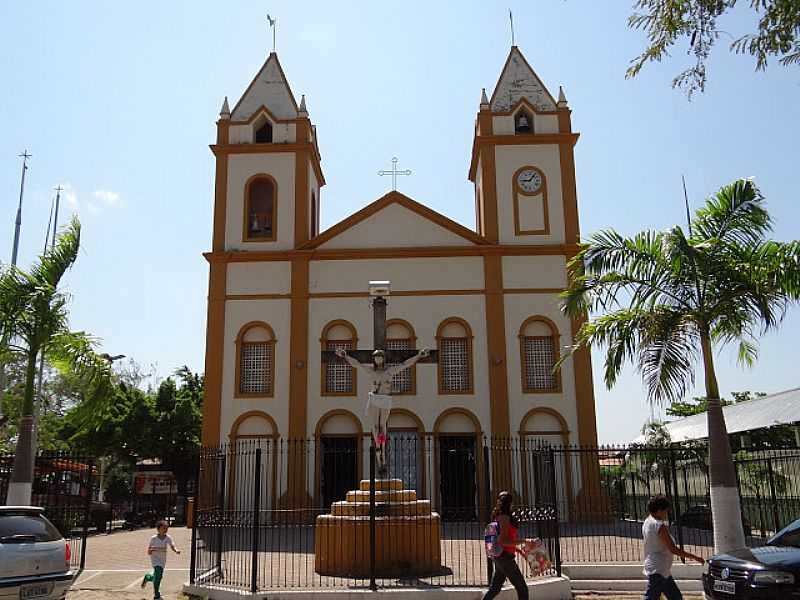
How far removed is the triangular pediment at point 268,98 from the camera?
27703mm

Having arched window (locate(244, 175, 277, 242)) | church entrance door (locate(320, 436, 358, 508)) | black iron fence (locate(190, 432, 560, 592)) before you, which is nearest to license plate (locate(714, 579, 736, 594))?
black iron fence (locate(190, 432, 560, 592))

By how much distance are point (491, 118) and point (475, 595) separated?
19.6 metres

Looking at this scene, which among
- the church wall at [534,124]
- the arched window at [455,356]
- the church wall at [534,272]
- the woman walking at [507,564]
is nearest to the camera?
the woman walking at [507,564]

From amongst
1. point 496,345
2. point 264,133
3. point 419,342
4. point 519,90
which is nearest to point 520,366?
point 496,345

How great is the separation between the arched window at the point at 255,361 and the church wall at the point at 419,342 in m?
1.31

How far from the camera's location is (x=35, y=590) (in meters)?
9.23

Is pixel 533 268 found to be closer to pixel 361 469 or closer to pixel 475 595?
pixel 361 469

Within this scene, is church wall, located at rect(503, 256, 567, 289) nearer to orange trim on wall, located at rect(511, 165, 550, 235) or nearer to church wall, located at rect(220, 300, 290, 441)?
orange trim on wall, located at rect(511, 165, 550, 235)

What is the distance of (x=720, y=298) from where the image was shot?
40.6 ft

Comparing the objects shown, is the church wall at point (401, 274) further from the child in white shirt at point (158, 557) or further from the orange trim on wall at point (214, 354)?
the child in white shirt at point (158, 557)

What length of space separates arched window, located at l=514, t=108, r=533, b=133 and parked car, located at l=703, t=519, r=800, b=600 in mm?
19843

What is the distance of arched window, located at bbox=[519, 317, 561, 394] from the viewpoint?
2406 cm

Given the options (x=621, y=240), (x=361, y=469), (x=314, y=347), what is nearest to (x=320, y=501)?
(x=361, y=469)

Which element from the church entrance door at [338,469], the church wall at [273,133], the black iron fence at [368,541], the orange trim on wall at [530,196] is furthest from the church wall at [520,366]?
the church wall at [273,133]
